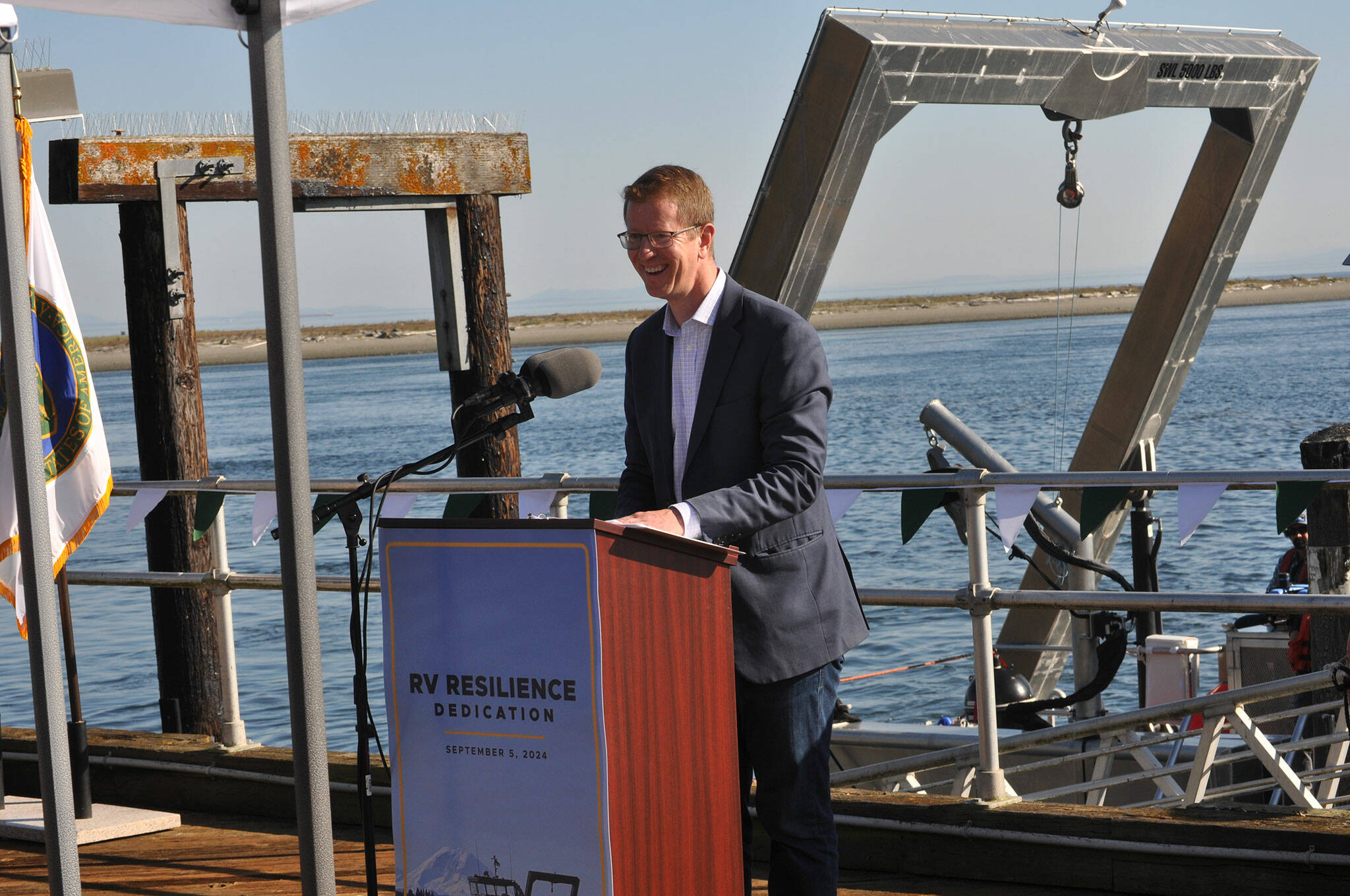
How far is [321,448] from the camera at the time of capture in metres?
47.6

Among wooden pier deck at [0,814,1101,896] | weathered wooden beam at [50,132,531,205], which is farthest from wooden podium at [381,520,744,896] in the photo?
weathered wooden beam at [50,132,531,205]

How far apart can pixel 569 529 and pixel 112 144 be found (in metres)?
4.59

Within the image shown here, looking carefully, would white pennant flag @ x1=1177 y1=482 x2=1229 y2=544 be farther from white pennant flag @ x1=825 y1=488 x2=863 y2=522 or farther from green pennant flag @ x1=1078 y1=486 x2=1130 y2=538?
white pennant flag @ x1=825 y1=488 x2=863 y2=522

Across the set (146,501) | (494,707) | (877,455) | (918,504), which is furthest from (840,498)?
(877,455)

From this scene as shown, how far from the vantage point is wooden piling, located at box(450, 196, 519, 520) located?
6.16 m

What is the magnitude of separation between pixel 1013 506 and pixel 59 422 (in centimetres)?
266

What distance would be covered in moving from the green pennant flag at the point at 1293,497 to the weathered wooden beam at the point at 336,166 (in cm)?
389

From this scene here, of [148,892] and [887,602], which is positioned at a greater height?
[887,602]

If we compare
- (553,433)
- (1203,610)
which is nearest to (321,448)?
(553,433)

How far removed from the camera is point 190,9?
225 cm

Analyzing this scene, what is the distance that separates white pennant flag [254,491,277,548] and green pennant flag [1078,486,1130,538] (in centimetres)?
Answer: 255

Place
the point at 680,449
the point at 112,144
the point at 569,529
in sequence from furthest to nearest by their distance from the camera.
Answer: the point at 112,144
the point at 680,449
the point at 569,529

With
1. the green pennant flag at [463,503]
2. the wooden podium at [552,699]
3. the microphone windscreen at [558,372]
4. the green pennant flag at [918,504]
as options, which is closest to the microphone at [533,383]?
the microphone windscreen at [558,372]

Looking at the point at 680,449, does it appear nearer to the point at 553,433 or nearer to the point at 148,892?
the point at 148,892
